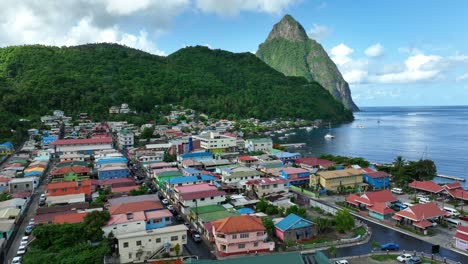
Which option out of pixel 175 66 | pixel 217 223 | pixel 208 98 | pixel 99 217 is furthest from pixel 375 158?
pixel 175 66

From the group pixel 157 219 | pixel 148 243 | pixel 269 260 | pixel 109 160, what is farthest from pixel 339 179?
pixel 109 160

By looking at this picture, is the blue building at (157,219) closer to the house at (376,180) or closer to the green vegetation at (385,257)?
the green vegetation at (385,257)

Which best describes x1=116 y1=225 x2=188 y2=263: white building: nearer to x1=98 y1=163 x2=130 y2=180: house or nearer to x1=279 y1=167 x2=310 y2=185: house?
x1=98 y1=163 x2=130 y2=180: house

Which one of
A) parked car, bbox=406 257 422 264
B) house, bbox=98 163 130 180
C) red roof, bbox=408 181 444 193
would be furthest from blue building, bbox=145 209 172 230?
red roof, bbox=408 181 444 193

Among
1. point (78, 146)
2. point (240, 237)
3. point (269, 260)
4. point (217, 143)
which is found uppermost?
point (78, 146)

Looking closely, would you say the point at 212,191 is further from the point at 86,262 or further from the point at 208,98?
the point at 208,98

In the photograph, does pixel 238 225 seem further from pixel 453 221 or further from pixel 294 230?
pixel 453 221
